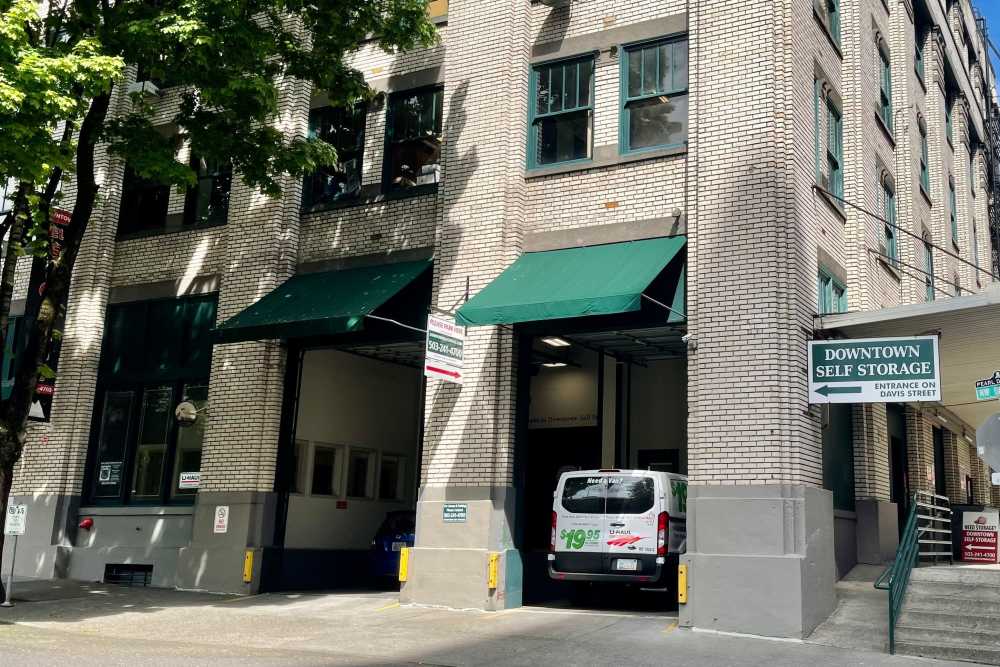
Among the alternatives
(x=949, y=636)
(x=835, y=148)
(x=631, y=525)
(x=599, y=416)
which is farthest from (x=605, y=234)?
(x=949, y=636)

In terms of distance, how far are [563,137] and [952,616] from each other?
9.30 meters

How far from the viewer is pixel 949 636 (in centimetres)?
1198

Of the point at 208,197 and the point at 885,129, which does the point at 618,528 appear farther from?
the point at 885,129

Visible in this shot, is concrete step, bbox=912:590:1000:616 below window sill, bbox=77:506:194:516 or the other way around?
below

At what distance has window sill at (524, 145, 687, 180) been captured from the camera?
15.6m

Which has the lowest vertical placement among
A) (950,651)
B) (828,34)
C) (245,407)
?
(950,651)

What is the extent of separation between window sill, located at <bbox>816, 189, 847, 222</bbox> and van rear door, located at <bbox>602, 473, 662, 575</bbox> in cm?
536

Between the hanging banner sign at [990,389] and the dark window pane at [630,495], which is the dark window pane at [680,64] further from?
the hanging banner sign at [990,389]

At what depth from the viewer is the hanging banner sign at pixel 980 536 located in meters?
19.0

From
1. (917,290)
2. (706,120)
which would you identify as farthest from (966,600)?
(917,290)

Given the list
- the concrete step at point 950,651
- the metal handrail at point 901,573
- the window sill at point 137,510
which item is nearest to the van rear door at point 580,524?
the metal handrail at point 901,573

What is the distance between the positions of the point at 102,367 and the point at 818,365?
1426cm

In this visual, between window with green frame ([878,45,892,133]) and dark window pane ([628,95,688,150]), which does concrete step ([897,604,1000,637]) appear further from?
window with green frame ([878,45,892,133])

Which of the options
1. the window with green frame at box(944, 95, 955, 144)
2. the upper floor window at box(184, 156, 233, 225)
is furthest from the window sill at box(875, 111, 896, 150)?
the upper floor window at box(184, 156, 233, 225)
